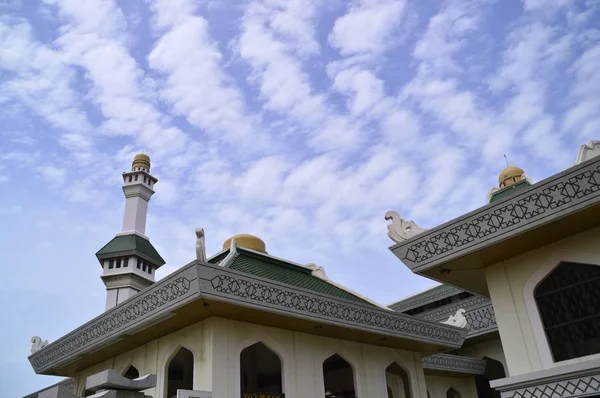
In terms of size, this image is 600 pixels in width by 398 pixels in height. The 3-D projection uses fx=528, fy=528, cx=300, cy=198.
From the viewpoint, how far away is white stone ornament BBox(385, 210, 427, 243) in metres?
7.02

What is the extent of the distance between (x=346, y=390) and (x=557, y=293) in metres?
6.80

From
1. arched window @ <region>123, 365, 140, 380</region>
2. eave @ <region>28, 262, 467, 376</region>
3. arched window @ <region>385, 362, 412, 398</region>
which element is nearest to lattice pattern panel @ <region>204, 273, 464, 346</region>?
eave @ <region>28, 262, 467, 376</region>

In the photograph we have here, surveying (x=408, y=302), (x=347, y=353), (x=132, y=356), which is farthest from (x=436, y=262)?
(x=408, y=302)

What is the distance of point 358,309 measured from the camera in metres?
9.38

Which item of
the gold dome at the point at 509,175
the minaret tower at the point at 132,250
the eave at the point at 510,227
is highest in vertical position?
the minaret tower at the point at 132,250

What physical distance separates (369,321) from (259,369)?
4.75 m

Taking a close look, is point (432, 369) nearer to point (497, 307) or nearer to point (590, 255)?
point (497, 307)

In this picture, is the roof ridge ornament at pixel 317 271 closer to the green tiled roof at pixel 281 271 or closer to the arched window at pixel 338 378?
the green tiled roof at pixel 281 271

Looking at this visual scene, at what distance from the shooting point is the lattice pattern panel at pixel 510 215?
5715 mm

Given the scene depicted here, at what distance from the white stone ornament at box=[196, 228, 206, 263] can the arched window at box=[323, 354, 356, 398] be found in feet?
18.8

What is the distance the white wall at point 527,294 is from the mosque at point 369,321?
1cm

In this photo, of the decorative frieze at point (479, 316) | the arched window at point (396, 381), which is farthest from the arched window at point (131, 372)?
the decorative frieze at point (479, 316)

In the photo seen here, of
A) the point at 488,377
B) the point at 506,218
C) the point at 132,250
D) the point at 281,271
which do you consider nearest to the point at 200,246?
the point at 281,271

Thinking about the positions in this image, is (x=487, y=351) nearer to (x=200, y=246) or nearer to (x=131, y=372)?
(x=131, y=372)
